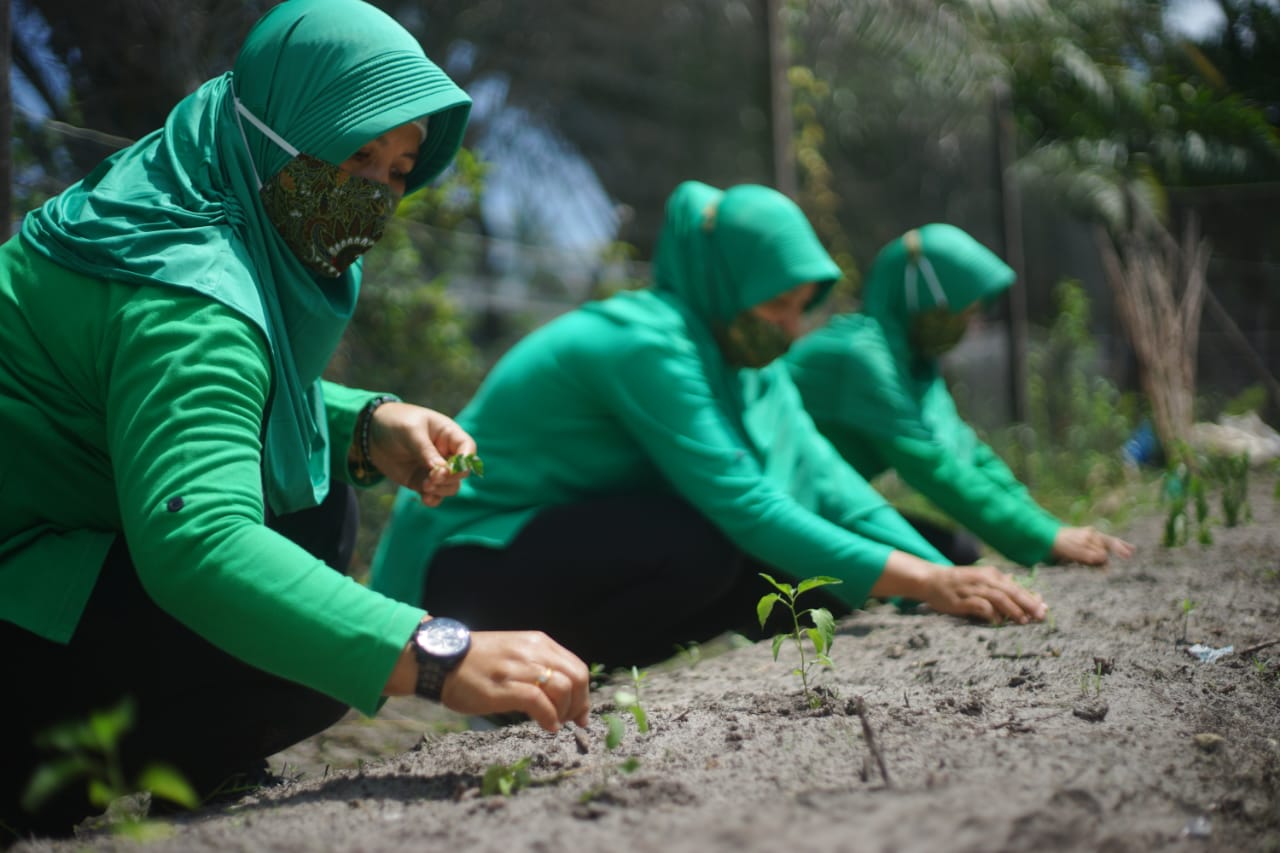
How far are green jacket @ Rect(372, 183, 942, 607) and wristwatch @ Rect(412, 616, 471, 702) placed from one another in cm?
118

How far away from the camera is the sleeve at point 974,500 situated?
10.3ft

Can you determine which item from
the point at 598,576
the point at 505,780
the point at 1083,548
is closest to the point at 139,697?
the point at 505,780

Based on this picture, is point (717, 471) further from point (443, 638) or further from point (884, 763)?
point (443, 638)

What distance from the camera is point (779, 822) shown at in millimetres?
1155

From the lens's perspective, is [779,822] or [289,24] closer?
[779,822]

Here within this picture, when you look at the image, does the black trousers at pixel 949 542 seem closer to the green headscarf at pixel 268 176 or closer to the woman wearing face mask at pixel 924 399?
the woman wearing face mask at pixel 924 399

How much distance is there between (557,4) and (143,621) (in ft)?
12.1

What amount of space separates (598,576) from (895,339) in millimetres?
1519

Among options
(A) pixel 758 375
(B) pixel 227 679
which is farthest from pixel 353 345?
(B) pixel 227 679

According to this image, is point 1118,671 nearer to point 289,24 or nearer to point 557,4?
point 289,24

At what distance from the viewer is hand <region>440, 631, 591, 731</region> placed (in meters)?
1.27

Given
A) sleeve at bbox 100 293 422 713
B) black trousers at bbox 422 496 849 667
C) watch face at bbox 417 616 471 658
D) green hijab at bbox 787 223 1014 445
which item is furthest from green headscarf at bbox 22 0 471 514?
green hijab at bbox 787 223 1014 445

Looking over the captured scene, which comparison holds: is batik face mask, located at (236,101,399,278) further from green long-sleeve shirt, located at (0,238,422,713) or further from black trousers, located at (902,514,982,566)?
black trousers, located at (902,514,982,566)

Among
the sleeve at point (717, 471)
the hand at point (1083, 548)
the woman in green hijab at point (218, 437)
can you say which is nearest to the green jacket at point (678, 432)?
the sleeve at point (717, 471)
